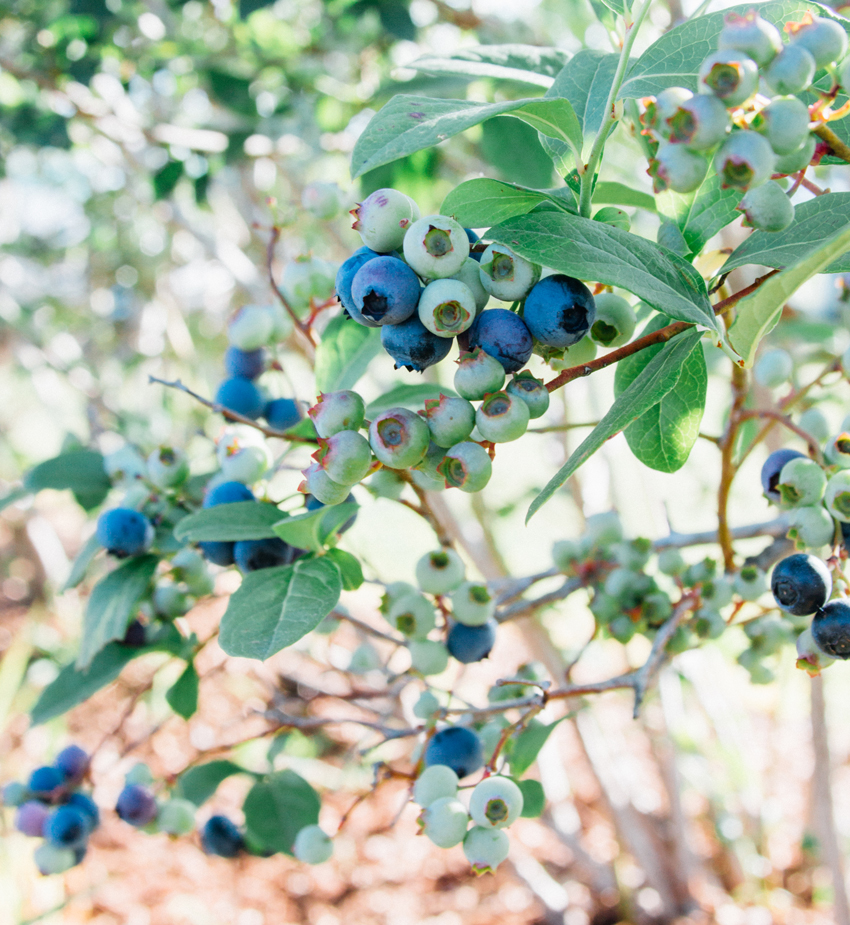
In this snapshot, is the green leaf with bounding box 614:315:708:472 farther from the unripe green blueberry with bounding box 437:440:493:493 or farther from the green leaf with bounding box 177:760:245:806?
the green leaf with bounding box 177:760:245:806

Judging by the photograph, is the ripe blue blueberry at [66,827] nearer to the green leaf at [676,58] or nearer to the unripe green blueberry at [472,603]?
the unripe green blueberry at [472,603]

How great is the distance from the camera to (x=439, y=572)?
2.85 ft

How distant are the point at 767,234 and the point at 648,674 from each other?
0.42m

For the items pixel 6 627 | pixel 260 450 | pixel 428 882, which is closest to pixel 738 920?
pixel 428 882

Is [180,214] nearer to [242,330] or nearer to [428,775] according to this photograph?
[242,330]

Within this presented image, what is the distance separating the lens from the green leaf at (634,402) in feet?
1.58

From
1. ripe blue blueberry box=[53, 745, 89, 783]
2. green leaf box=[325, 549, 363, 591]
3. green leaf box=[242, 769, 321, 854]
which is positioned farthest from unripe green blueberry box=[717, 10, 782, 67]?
ripe blue blueberry box=[53, 745, 89, 783]

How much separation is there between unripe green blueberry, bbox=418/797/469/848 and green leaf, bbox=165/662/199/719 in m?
0.42

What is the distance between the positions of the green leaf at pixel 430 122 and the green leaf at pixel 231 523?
0.36 metres

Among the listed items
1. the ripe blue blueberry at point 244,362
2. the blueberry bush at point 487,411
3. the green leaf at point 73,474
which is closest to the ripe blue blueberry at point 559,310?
the blueberry bush at point 487,411

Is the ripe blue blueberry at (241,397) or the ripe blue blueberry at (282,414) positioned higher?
the ripe blue blueberry at (241,397)

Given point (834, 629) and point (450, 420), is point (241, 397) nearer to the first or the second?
point (450, 420)

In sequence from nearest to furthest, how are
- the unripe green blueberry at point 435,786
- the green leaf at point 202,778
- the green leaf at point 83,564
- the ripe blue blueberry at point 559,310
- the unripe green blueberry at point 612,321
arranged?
the ripe blue blueberry at point 559,310, the unripe green blueberry at point 612,321, the unripe green blueberry at point 435,786, the green leaf at point 83,564, the green leaf at point 202,778

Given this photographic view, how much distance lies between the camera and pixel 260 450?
0.85m
